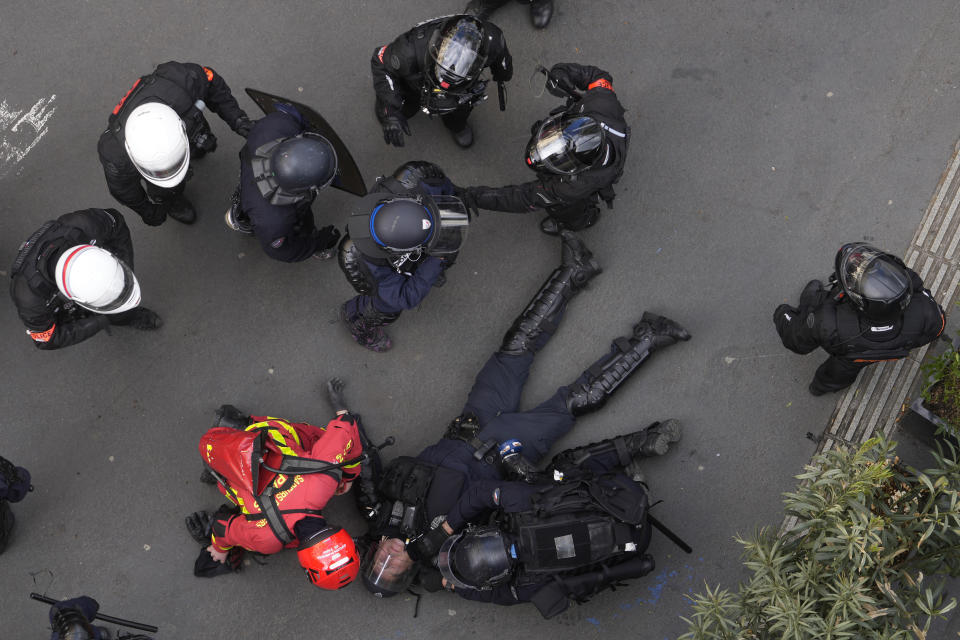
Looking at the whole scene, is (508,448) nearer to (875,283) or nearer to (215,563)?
(215,563)

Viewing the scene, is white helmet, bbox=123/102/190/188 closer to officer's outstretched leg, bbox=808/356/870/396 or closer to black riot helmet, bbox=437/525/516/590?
black riot helmet, bbox=437/525/516/590

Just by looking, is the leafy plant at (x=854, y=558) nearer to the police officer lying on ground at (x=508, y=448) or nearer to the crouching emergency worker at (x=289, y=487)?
the police officer lying on ground at (x=508, y=448)

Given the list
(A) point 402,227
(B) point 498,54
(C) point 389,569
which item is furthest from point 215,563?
(B) point 498,54

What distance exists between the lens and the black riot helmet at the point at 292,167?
155 inches

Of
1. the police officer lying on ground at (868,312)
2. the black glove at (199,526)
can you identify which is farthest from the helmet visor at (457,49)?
the black glove at (199,526)

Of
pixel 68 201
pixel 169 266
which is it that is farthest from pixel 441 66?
pixel 68 201

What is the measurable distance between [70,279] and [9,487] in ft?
4.89

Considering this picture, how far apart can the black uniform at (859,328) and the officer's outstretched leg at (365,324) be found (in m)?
2.56

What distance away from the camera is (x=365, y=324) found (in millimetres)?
4918

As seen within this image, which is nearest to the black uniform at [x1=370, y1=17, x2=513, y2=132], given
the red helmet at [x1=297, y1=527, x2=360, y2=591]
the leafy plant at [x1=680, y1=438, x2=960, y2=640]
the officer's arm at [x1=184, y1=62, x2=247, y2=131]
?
the officer's arm at [x1=184, y1=62, x2=247, y2=131]

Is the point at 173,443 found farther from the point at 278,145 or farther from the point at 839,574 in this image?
the point at 839,574

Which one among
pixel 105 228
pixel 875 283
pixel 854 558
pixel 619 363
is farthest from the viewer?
pixel 619 363

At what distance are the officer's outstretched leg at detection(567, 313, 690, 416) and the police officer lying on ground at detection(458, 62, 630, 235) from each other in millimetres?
966

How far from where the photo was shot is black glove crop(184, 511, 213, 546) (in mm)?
4754
